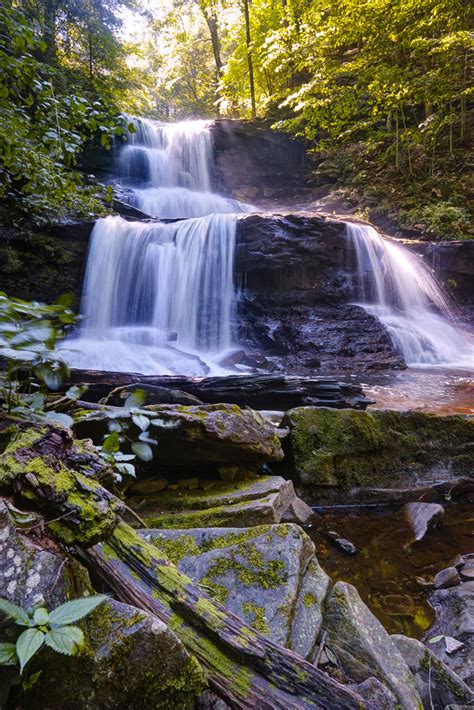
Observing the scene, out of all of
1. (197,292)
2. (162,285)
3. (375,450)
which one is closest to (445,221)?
(197,292)

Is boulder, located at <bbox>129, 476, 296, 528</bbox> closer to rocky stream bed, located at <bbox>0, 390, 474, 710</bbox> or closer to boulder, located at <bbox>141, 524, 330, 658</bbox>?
rocky stream bed, located at <bbox>0, 390, 474, 710</bbox>

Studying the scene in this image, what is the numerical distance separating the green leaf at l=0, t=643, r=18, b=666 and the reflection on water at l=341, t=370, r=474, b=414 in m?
5.24

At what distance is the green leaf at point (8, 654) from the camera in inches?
27.7

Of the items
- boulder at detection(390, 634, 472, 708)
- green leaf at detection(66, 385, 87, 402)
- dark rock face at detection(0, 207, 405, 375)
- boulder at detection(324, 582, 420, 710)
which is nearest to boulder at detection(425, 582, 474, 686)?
boulder at detection(390, 634, 472, 708)

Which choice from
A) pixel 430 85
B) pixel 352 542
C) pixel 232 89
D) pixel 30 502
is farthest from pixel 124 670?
pixel 232 89

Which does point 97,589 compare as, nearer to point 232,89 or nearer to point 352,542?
point 352,542

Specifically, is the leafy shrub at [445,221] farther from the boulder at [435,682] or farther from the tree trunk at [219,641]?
the tree trunk at [219,641]

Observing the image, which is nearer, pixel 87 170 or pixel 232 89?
pixel 87 170

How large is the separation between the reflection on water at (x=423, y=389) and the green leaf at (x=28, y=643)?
522cm

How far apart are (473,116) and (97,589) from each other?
17518 mm

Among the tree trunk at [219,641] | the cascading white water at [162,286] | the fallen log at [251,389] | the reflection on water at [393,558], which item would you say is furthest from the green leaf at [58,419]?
the cascading white water at [162,286]

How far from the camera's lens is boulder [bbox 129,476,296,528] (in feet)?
7.48

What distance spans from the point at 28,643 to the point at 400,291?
11343 mm

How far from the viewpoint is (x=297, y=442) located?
3281 mm
